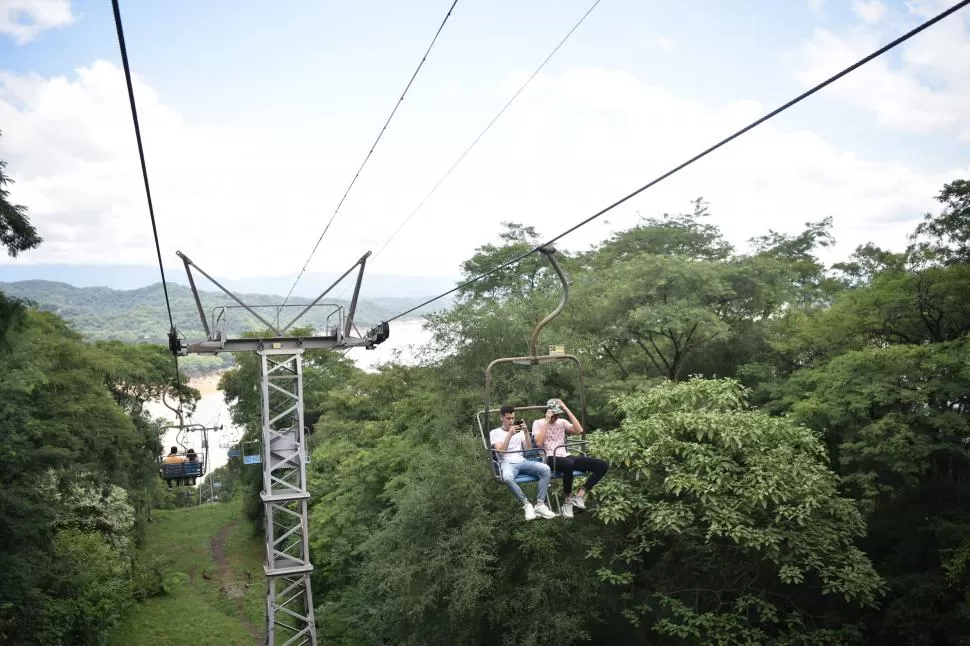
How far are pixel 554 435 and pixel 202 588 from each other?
27370mm

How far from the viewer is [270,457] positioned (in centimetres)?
1605

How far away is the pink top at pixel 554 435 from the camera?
34.8 ft

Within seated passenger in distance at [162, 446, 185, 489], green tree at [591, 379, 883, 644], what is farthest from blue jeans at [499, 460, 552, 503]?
seated passenger in distance at [162, 446, 185, 489]

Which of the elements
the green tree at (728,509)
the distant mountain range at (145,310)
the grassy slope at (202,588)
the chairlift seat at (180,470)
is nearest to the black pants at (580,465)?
the green tree at (728,509)

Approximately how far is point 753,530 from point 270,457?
369 inches

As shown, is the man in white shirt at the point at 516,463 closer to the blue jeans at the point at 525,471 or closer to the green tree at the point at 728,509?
the blue jeans at the point at 525,471

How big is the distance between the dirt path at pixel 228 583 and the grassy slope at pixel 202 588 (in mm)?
36

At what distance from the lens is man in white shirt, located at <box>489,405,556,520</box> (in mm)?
10352

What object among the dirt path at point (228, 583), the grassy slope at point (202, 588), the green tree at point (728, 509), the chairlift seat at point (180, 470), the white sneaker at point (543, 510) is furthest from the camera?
the dirt path at point (228, 583)

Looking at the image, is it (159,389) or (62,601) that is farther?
(159,389)

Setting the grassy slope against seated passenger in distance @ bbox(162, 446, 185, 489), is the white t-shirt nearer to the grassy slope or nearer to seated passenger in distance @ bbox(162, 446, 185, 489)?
seated passenger in distance @ bbox(162, 446, 185, 489)

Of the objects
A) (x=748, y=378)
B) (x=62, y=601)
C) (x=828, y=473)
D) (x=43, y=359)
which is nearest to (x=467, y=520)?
(x=828, y=473)

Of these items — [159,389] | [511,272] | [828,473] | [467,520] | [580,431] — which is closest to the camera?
[580,431]

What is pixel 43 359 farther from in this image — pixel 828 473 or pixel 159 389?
pixel 159 389
